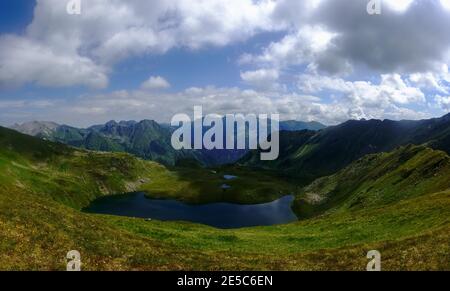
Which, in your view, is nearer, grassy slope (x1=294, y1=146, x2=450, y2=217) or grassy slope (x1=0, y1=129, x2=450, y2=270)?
grassy slope (x1=0, y1=129, x2=450, y2=270)

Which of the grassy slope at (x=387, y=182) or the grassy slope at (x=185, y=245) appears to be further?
the grassy slope at (x=387, y=182)

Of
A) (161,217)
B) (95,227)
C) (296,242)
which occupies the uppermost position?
Result: (95,227)

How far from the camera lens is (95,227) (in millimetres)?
46719

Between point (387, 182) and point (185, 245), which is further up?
point (387, 182)

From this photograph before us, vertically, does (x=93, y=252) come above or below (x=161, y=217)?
above

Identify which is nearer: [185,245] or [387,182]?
[185,245]

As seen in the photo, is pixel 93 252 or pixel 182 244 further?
pixel 182 244
